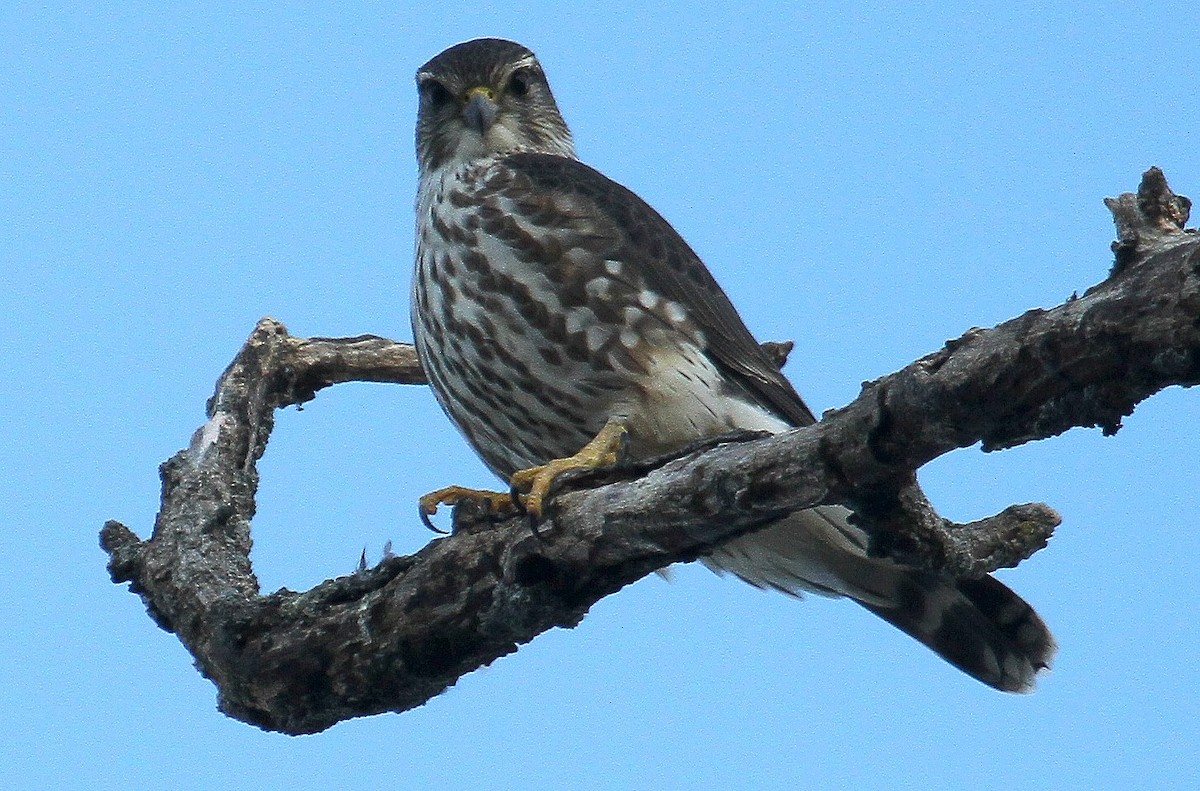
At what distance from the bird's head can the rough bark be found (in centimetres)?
115

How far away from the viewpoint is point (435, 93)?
5270 millimetres

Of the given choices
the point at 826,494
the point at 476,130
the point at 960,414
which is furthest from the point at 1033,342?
the point at 476,130

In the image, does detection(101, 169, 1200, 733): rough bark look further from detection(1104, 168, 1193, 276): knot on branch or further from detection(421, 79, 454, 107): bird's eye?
detection(421, 79, 454, 107): bird's eye

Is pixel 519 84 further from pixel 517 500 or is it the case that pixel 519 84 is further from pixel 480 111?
Result: pixel 517 500

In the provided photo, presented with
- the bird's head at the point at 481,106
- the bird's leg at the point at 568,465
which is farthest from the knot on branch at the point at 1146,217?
the bird's head at the point at 481,106

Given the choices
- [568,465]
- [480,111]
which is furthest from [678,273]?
[480,111]

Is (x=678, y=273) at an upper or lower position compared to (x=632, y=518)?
upper

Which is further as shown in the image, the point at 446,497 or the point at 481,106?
the point at 481,106

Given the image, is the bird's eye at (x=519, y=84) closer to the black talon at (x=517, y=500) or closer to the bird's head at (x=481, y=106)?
the bird's head at (x=481, y=106)

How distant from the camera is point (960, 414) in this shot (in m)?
2.74

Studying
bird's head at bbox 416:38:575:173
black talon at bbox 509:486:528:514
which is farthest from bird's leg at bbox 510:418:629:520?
bird's head at bbox 416:38:575:173

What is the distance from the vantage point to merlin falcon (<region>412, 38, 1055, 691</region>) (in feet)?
13.5

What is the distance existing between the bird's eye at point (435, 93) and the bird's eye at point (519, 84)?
23 cm

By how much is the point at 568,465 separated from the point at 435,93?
2021 millimetres
